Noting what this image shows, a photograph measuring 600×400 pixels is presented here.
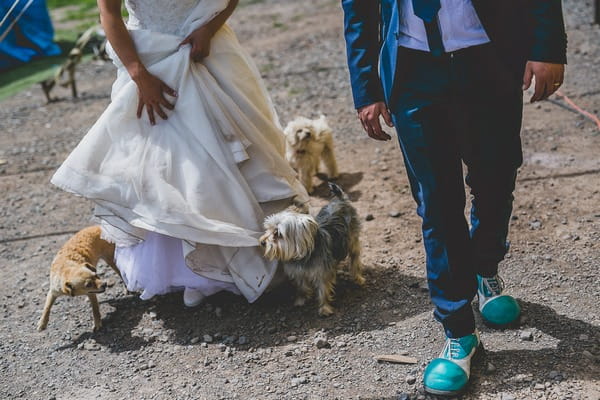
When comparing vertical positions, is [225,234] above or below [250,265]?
above

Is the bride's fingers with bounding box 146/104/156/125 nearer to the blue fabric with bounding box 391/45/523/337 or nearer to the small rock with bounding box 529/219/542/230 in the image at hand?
the blue fabric with bounding box 391/45/523/337

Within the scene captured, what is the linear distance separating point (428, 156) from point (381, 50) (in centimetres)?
45

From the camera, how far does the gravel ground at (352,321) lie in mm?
3246

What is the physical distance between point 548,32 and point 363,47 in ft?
2.22

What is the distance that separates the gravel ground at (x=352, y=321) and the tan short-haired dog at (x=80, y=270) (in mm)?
169

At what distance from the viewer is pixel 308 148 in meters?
5.39

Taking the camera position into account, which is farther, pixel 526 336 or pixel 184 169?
pixel 184 169

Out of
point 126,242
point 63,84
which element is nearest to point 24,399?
point 126,242

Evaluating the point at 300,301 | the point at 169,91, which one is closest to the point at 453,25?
the point at 169,91

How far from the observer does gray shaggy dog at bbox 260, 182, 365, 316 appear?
144 inches

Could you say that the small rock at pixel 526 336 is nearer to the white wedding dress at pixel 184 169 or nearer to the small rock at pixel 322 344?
the small rock at pixel 322 344

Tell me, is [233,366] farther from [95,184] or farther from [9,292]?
[9,292]

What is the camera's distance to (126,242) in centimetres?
402

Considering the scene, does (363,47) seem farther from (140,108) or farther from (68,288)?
(68,288)
